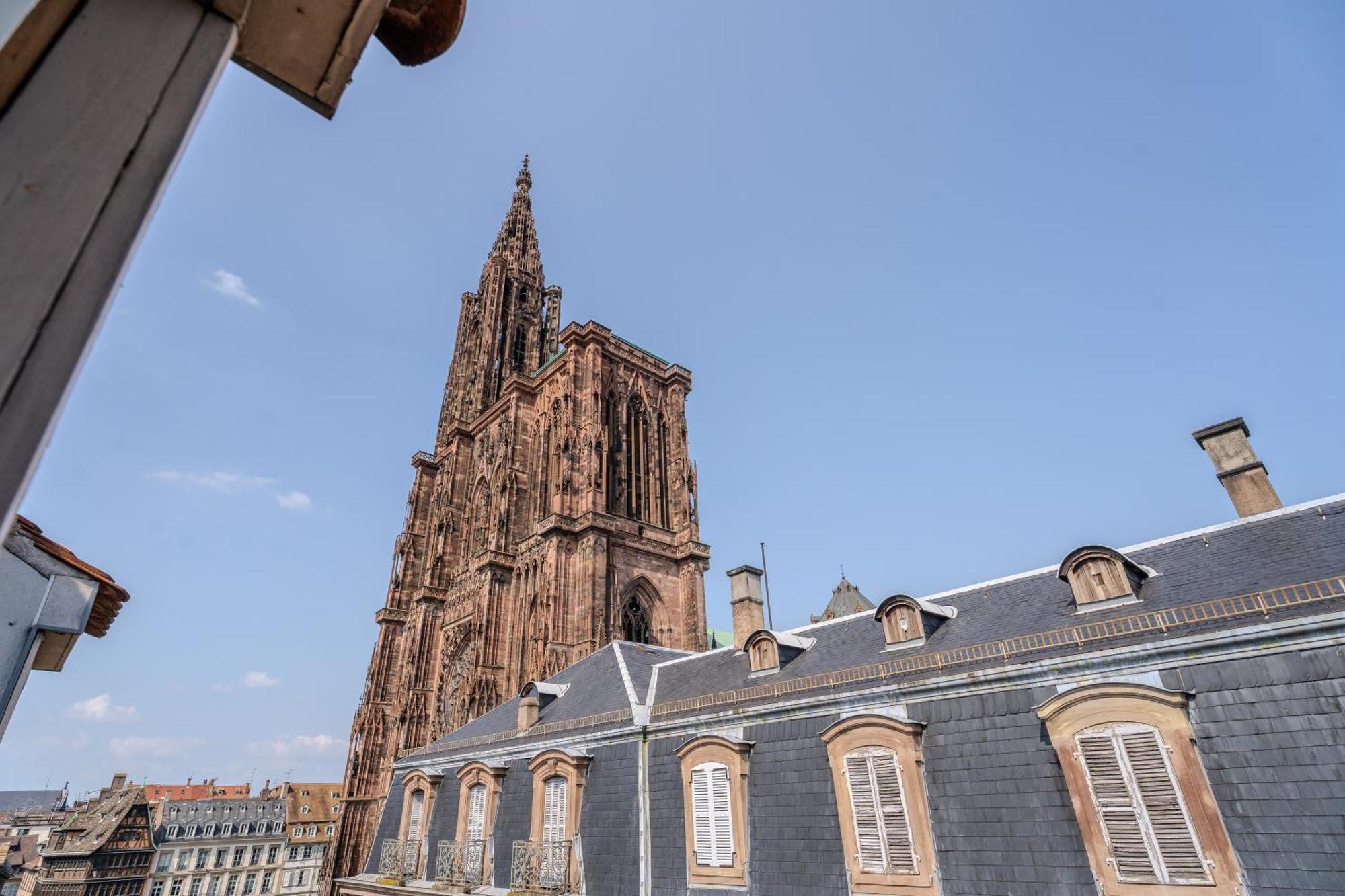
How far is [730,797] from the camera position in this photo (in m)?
12.6

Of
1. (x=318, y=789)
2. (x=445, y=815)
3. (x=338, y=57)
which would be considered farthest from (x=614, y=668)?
(x=318, y=789)

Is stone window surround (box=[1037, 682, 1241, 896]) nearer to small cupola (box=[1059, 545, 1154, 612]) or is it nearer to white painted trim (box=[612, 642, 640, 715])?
small cupola (box=[1059, 545, 1154, 612])

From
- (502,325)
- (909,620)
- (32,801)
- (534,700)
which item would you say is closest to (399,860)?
(534,700)

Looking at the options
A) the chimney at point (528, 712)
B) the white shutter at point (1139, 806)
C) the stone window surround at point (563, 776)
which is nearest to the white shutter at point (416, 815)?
the chimney at point (528, 712)

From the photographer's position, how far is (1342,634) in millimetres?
8172

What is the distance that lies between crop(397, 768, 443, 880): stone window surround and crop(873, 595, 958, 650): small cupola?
12647 millimetres

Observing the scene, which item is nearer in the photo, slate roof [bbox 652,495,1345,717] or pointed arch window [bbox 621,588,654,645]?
slate roof [bbox 652,495,1345,717]

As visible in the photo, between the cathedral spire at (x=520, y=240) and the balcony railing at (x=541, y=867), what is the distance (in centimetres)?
4836

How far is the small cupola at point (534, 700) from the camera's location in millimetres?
18328

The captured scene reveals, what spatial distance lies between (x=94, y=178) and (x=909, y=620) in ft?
46.1

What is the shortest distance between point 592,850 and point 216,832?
6695 cm

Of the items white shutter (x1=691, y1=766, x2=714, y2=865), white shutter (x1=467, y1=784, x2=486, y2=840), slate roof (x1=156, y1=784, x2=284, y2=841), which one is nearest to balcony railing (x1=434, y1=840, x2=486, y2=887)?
white shutter (x1=467, y1=784, x2=486, y2=840)

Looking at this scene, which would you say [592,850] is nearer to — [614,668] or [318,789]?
[614,668]

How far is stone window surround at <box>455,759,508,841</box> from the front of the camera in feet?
52.8
